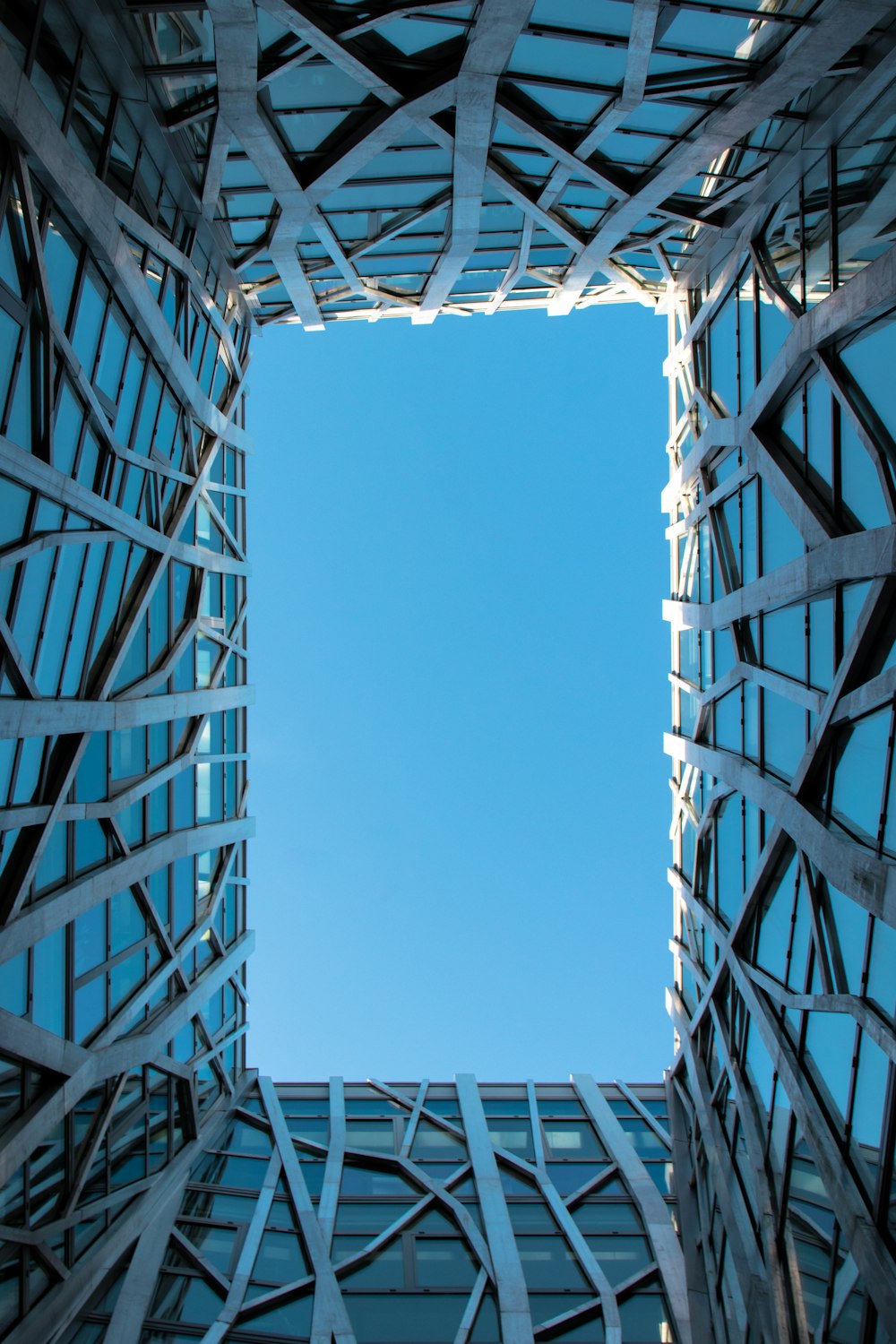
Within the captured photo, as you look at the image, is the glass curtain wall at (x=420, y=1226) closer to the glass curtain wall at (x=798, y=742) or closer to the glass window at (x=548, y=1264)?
the glass window at (x=548, y=1264)

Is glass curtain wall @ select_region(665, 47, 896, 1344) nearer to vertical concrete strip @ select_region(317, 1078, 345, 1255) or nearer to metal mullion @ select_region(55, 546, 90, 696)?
vertical concrete strip @ select_region(317, 1078, 345, 1255)

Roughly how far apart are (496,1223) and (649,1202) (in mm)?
4150

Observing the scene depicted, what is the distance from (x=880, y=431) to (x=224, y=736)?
19757mm

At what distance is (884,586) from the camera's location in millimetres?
13164

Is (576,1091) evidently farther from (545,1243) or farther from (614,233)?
(614,233)

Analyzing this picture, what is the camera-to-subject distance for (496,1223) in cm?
2330

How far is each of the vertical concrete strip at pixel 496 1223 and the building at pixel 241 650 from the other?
11 centimetres

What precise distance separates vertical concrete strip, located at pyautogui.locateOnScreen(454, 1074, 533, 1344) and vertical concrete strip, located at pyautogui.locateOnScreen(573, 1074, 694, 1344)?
10.6 feet

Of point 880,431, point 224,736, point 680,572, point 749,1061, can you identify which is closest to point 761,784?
point 749,1061

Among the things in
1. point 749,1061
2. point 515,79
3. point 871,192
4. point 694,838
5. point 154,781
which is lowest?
point 749,1061

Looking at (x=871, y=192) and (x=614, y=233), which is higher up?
(x=614, y=233)

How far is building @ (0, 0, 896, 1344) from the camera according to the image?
1452cm

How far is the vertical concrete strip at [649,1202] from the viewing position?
2122 centimetres

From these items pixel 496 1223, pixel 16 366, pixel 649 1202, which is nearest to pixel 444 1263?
pixel 496 1223
